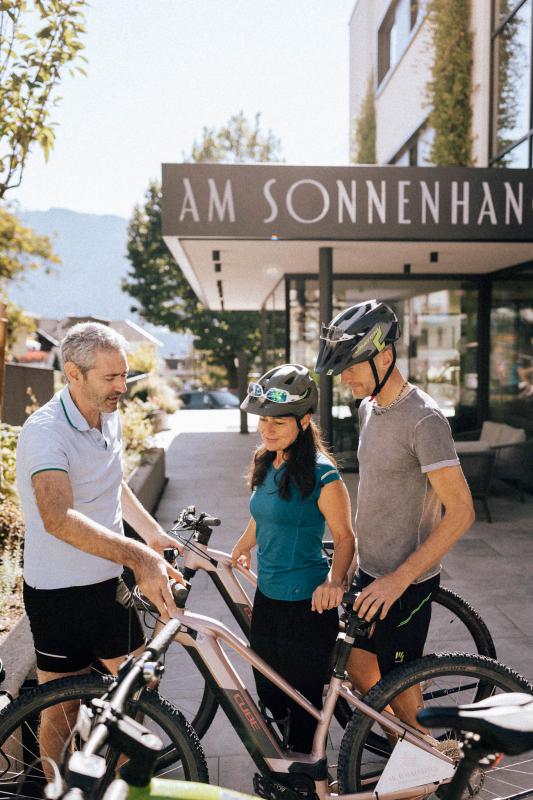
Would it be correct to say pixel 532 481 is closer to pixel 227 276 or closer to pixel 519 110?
pixel 519 110

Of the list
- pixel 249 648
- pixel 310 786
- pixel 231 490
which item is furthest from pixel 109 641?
pixel 231 490

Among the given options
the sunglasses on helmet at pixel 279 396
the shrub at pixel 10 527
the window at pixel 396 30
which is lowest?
the shrub at pixel 10 527

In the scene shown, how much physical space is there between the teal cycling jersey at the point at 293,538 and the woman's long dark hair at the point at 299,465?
0.02 meters

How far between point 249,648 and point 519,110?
967 cm

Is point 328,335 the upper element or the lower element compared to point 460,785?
upper

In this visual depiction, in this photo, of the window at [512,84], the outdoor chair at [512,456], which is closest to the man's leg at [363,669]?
the outdoor chair at [512,456]

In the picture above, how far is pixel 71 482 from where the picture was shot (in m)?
2.38

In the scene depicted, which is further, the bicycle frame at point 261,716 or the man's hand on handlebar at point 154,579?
the bicycle frame at point 261,716

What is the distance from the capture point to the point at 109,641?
2.50 m

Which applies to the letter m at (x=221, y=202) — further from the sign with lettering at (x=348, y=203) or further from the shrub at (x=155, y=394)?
the shrub at (x=155, y=394)

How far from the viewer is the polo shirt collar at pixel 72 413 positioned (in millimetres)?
2400

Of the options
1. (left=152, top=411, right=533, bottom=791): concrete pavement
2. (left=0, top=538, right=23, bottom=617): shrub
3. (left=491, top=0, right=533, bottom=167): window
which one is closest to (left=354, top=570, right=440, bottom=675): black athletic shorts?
(left=152, top=411, right=533, bottom=791): concrete pavement

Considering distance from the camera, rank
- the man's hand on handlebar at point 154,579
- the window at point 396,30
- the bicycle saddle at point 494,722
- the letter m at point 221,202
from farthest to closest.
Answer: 1. the window at point 396,30
2. the letter m at point 221,202
3. the man's hand on handlebar at point 154,579
4. the bicycle saddle at point 494,722

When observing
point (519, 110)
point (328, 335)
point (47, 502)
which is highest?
point (519, 110)
